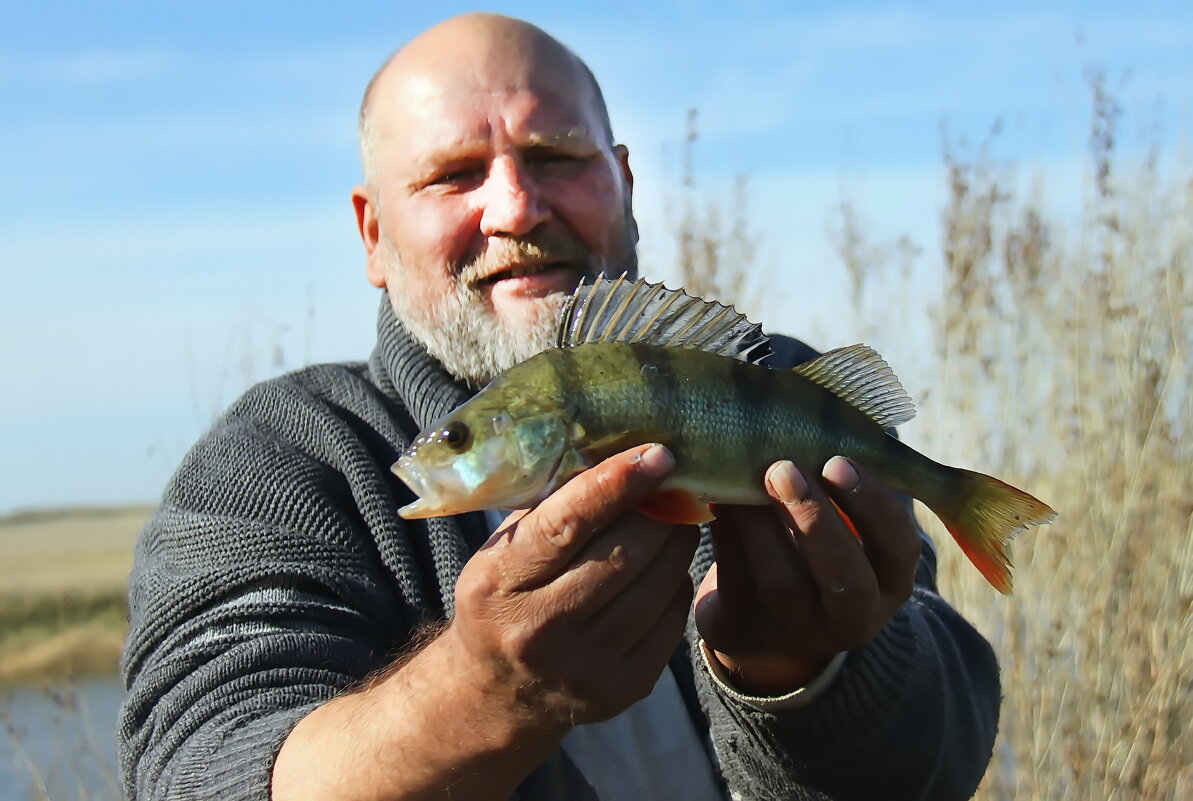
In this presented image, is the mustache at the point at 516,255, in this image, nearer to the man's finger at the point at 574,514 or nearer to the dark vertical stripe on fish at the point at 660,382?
the dark vertical stripe on fish at the point at 660,382

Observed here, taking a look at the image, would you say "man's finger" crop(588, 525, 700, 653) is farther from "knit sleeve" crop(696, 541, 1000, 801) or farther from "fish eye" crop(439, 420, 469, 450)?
"knit sleeve" crop(696, 541, 1000, 801)

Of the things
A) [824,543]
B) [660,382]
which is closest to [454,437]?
[660,382]

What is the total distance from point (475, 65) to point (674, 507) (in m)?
1.53

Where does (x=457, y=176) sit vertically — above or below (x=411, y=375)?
above

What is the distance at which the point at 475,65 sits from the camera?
112 inches

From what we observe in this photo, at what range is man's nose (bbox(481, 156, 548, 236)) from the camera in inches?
106

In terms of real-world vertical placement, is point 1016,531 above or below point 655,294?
below

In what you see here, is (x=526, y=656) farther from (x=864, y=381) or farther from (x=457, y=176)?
(x=457, y=176)

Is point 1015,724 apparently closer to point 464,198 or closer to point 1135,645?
point 1135,645

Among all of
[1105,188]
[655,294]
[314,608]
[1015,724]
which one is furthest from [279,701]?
[1105,188]

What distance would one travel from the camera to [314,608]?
2.31 metres

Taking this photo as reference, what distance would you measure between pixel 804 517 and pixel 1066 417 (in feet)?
9.22

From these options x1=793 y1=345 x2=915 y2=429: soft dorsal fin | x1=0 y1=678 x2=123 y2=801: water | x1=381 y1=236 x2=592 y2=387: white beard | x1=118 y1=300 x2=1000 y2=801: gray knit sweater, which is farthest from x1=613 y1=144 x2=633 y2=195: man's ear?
x1=0 y1=678 x2=123 y2=801: water

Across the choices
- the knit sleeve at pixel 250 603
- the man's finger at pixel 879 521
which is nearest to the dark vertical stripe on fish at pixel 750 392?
the man's finger at pixel 879 521
